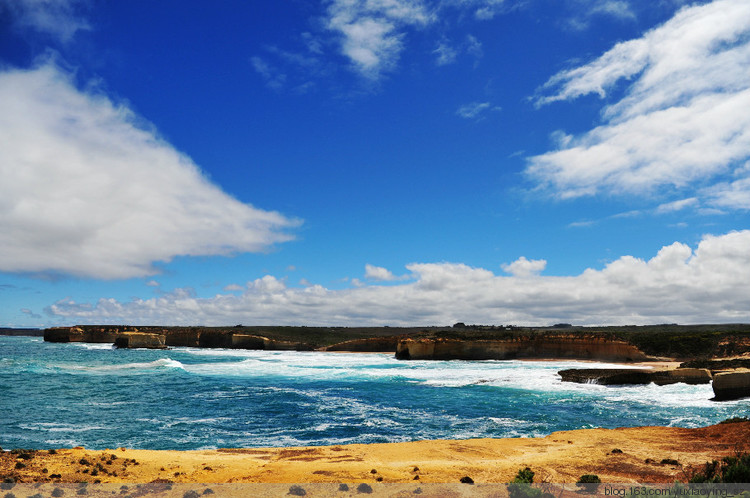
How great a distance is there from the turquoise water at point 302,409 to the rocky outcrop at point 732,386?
1.05 metres

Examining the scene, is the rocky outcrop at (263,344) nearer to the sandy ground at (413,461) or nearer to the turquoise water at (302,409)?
the turquoise water at (302,409)

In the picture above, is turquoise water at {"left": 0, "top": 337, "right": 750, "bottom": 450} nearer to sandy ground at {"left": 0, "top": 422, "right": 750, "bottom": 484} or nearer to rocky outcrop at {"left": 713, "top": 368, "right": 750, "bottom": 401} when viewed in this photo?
rocky outcrop at {"left": 713, "top": 368, "right": 750, "bottom": 401}

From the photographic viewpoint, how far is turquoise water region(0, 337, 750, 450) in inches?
822

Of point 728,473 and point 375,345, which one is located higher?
point 728,473

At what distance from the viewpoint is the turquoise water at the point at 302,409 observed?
2089 cm

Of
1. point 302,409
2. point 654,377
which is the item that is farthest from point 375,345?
point 302,409

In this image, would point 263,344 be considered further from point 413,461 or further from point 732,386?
point 413,461

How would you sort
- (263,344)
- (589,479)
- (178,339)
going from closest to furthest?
(589,479)
(263,344)
(178,339)

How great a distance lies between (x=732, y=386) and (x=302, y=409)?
97.9 feet

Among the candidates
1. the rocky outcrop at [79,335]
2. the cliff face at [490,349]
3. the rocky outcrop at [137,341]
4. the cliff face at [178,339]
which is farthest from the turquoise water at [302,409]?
the rocky outcrop at [79,335]

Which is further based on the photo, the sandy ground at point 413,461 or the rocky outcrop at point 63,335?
the rocky outcrop at point 63,335

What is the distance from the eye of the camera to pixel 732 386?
102 feet


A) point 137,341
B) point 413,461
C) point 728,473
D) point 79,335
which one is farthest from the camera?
point 79,335

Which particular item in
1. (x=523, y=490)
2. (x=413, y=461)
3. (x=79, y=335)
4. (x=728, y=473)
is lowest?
(x=79, y=335)
